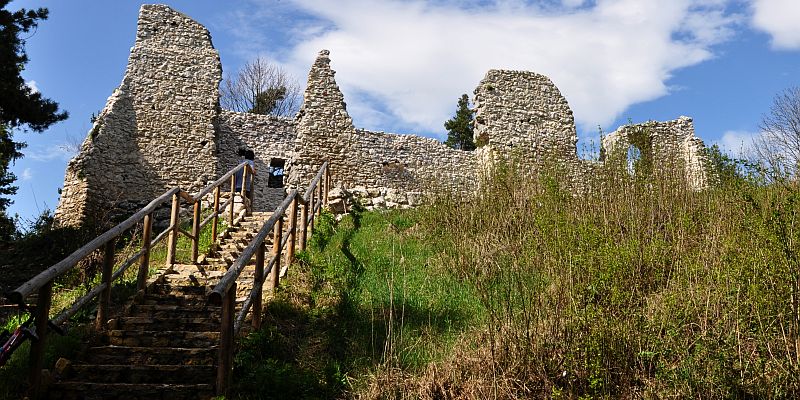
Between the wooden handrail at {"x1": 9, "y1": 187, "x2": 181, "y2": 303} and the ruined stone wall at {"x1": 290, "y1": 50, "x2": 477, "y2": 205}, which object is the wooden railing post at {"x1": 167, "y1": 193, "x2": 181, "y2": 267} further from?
the ruined stone wall at {"x1": 290, "y1": 50, "x2": 477, "y2": 205}

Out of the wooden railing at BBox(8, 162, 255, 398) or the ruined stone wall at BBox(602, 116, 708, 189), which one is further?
the ruined stone wall at BBox(602, 116, 708, 189)

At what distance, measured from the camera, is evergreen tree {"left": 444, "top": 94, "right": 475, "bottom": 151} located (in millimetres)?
26516

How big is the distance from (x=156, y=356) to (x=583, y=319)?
3.61m

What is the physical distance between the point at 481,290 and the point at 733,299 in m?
1.92

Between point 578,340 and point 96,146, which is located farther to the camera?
point 96,146

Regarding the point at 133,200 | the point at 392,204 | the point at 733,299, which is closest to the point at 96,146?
the point at 133,200

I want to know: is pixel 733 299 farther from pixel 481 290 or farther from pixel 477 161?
pixel 477 161

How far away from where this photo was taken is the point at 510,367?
4723 millimetres

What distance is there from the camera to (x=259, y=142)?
18.1 m

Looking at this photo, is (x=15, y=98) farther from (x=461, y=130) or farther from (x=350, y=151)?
(x=461, y=130)

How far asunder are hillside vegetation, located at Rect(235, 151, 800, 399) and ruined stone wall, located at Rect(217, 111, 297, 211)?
35.5ft

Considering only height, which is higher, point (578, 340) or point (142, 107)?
point (142, 107)

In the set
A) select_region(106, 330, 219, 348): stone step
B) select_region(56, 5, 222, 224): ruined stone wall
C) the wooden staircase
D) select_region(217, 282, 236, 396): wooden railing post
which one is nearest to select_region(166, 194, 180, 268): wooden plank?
the wooden staircase

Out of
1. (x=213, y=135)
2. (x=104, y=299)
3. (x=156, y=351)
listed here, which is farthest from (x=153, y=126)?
(x=156, y=351)
